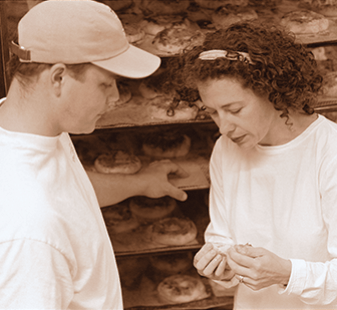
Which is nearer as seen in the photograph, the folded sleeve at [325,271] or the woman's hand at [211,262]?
the folded sleeve at [325,271]

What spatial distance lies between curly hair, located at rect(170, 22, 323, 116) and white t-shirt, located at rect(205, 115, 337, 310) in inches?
5.3

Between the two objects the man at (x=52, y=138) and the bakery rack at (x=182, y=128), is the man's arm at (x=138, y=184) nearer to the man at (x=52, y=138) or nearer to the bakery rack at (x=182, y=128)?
the bakery rack at (x=182, y=128)

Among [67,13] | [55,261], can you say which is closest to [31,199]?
[55,261]

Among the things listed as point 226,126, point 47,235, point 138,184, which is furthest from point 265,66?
point 138,184

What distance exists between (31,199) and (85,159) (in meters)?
1.47

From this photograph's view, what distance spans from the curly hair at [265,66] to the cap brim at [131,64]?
257 mm

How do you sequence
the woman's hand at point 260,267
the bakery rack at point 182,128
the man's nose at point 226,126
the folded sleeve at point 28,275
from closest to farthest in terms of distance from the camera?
the folded sleeve at point 28,275 < the woman's hand at point 260,267 < the man's nose at point 226,126 < the bakery rack at point 182,128

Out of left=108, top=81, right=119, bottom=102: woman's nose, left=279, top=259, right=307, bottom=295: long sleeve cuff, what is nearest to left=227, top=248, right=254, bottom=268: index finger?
left=279, top=259, right=307, bottom=295: long sleeve cuff

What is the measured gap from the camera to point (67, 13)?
3.71ft

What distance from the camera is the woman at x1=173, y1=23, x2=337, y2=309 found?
1.43 meters

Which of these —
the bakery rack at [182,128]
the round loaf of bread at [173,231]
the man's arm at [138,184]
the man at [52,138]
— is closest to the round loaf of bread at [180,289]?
the bakery rack at [182,128]

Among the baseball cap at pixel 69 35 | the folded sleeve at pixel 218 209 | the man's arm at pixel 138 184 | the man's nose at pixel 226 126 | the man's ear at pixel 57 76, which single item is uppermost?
the baseball cap at pixel 69 35

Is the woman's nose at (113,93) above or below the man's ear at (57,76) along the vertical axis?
below

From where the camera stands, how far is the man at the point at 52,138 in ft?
3.53
